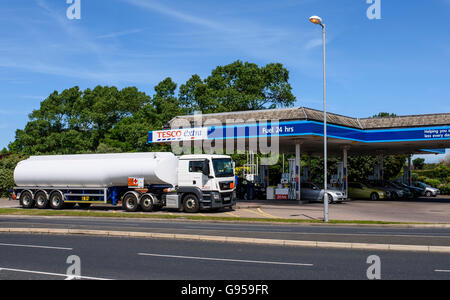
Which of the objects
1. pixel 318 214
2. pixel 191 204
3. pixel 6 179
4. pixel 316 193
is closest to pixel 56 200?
pixel 191 204

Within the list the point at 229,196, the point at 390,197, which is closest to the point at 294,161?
the point at 229,196

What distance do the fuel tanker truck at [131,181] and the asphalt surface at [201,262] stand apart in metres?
10.9

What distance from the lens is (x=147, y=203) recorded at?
26.3 meters

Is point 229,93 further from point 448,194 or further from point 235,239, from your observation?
point 235,239

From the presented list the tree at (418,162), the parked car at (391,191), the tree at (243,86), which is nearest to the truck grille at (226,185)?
the parked car at (391,191)

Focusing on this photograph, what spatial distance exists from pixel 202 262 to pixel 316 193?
24068 mm

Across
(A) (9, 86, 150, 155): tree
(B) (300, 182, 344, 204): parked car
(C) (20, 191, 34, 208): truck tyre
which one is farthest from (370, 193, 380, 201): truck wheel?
(A) (9, 86, 150, 155): tree

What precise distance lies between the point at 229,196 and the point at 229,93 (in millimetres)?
37927

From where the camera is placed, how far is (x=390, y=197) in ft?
127

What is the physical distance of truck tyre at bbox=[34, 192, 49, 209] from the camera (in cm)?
2942

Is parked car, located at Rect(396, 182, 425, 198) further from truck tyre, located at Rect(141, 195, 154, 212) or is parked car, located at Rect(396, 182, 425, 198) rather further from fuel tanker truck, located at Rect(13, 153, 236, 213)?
truck tyre, located at Rect(141, 195, 154, 212)

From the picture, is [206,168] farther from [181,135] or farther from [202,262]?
[202,262]

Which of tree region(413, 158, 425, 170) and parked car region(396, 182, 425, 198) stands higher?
tree region(413, 158, 425, 170)

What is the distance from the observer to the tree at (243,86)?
64.1 meters
